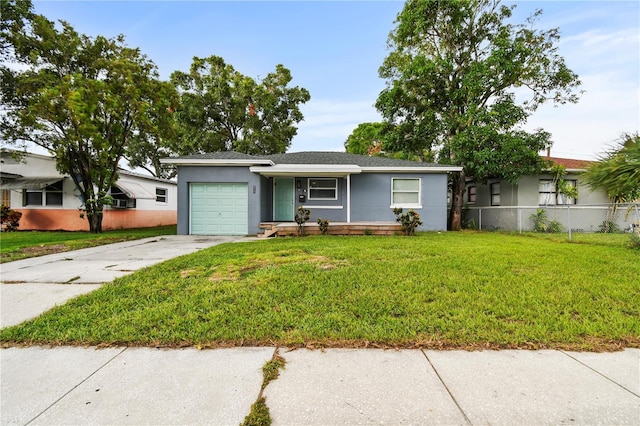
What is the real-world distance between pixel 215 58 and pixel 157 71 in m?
10.2

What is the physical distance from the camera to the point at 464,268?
4867 millimetres

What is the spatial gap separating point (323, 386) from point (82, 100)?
13.3 m

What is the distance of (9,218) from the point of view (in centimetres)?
1294

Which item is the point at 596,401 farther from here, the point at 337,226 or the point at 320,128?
the point at 320,128

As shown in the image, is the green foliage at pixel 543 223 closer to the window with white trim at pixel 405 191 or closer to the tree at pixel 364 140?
the window with white trim at pixel 405 191

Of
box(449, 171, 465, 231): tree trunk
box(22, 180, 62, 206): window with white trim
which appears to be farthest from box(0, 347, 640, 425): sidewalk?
box(22, 180, 62, 206): window with white trim

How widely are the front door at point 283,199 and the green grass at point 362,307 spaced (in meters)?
7.35

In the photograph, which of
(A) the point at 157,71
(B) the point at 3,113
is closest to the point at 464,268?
(A) the point at 157,71

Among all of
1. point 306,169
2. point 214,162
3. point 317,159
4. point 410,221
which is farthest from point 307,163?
point 410,221

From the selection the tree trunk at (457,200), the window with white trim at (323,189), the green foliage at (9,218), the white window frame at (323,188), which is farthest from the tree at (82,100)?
the tree trunk at (457,200)

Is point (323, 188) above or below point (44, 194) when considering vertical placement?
above

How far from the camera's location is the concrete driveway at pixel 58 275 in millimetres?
3537

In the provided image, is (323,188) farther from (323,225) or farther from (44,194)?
(44,194)

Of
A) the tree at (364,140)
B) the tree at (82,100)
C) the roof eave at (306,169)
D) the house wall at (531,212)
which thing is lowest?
the house wall at (531,212)
